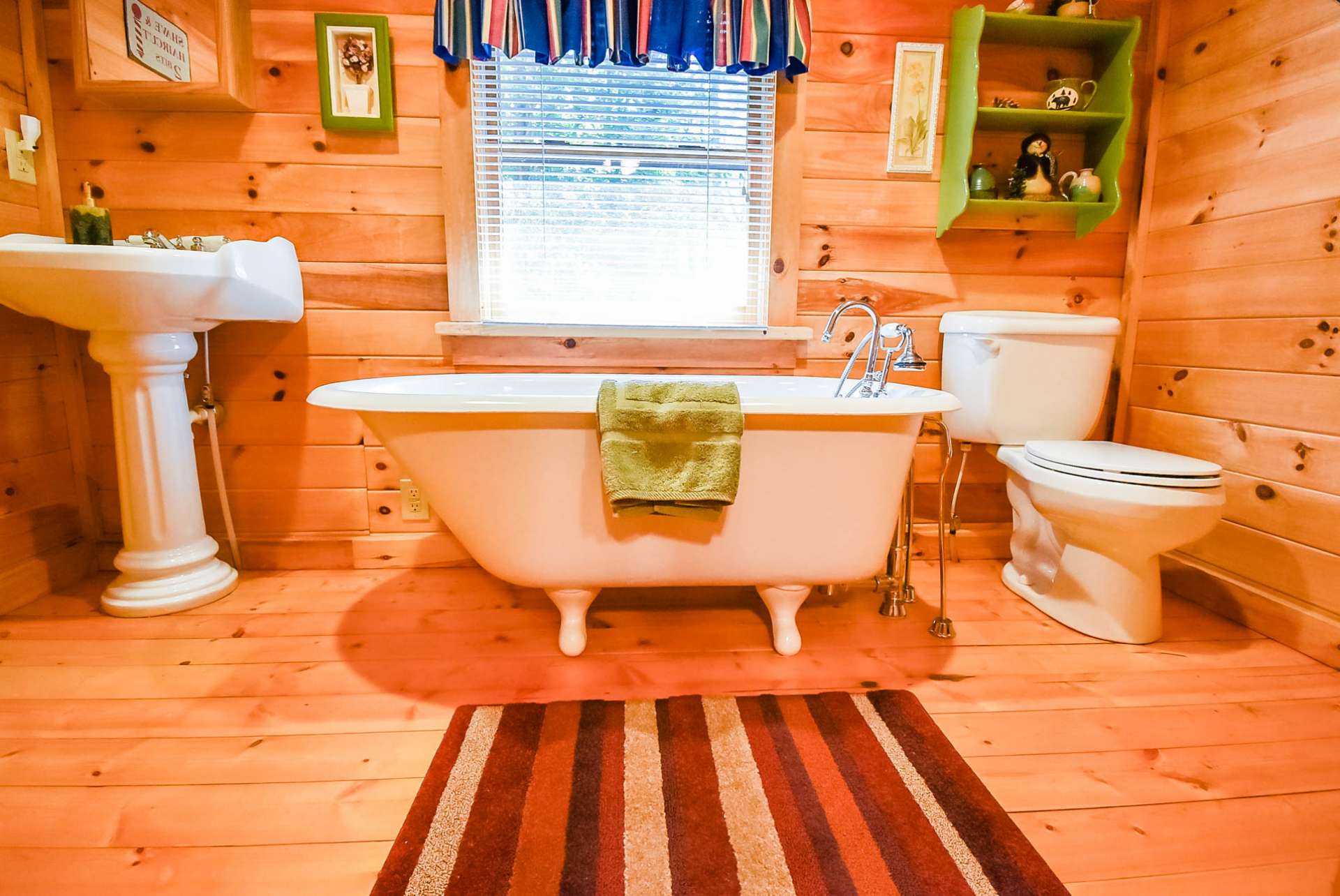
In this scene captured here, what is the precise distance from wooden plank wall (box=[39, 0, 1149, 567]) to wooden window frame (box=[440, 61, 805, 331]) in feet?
0.13

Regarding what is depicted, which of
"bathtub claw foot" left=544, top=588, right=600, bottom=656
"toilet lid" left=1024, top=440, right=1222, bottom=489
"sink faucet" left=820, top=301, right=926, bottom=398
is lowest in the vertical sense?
"bathtub claw foot" left=544, top=588, right=600, bottom=656

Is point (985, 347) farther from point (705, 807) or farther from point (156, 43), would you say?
point (156, 43)

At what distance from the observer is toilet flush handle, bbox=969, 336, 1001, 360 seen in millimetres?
1706

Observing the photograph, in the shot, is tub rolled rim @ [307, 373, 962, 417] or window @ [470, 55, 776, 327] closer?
tub rolled rim @ [307, 373, 962, 417]

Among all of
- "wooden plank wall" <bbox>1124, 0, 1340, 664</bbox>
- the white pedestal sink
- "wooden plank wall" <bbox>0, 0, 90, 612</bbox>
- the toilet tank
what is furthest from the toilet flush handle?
"wooden plank wall" <bbox>0, 0, 90, 612</bbox>

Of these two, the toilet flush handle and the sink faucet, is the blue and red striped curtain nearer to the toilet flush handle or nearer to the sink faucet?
the sink faucet

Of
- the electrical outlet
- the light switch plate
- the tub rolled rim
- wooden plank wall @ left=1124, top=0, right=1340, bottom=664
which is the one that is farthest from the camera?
the electrical outlet

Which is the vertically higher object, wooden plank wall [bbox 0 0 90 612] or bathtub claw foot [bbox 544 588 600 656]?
wooden plank wall [bbox 0 0 90 612]

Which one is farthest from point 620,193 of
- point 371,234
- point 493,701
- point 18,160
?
point 18,160

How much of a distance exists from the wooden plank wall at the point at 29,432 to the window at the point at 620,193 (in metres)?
1.13

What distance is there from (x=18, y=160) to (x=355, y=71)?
85cm

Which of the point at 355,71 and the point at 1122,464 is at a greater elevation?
the point at 355,71

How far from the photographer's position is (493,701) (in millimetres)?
1253

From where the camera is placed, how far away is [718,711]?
1209mm
